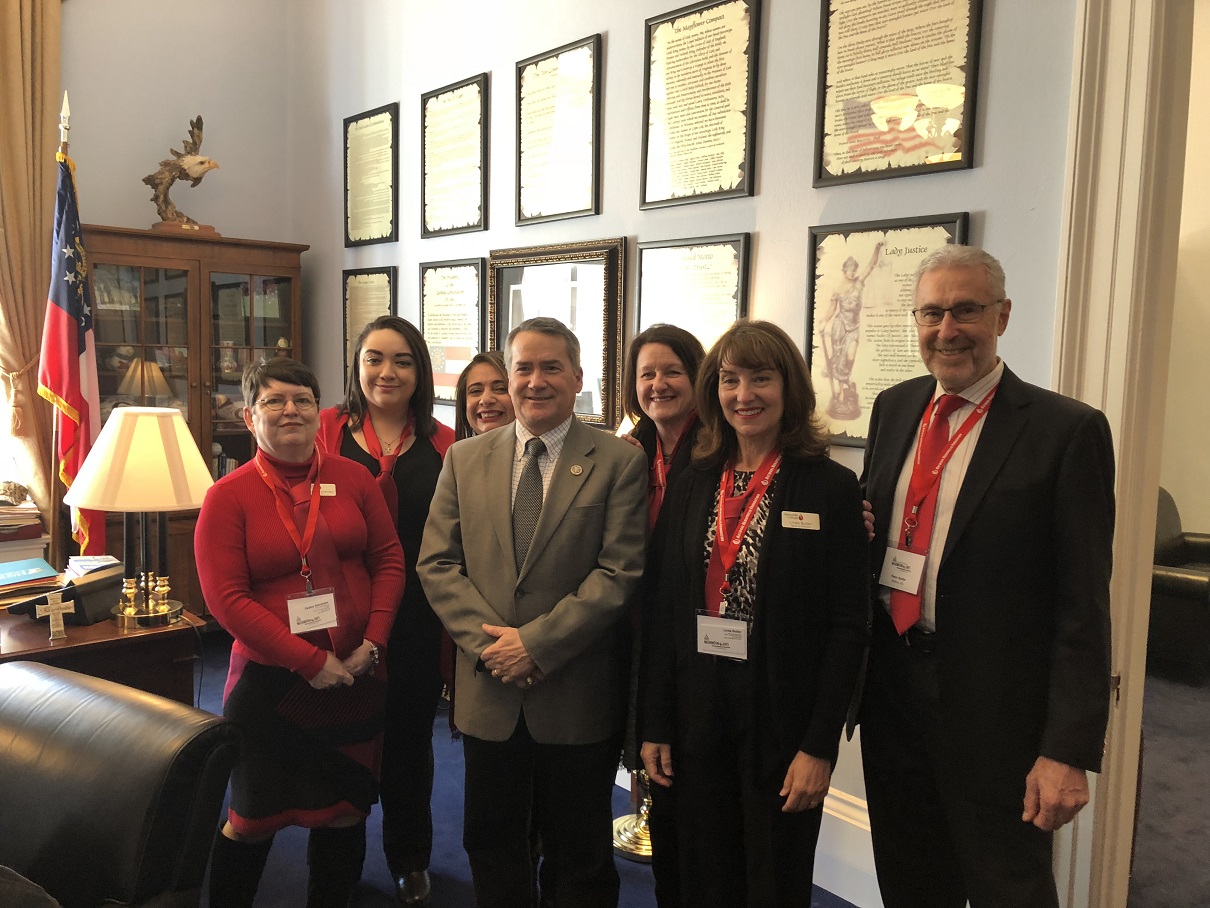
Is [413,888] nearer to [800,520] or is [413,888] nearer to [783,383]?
[800,520]

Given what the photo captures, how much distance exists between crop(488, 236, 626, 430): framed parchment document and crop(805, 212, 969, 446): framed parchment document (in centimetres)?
83

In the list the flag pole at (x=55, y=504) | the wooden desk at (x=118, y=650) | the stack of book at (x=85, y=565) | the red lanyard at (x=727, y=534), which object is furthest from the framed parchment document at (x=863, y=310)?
the flag pole at (x=55, y=504)

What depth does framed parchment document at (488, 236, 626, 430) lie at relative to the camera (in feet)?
10.3

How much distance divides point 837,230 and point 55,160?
3.63 metres

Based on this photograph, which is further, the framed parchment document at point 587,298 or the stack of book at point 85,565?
the framed parchment document at point 587,298

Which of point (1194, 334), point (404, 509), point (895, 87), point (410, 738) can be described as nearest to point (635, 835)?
point (410, 738)

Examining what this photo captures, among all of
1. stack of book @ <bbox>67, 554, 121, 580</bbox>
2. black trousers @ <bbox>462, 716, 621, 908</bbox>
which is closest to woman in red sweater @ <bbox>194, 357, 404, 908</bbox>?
black trousers @ <bbox>462, 716, 621, 908</bbox>

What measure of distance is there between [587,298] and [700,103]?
0.79m

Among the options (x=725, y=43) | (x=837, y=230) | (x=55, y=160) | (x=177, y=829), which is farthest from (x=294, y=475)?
(x=55, y=160)

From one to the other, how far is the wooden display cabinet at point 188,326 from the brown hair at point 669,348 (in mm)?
2856

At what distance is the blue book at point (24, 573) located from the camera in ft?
8.77

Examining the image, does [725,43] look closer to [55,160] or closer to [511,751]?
[511,751]

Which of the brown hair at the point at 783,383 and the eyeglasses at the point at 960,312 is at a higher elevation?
the eyeglasses at the point at 960,312

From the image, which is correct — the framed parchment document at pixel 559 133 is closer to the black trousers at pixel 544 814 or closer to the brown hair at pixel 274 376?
the brown hair at pixel 274 376
